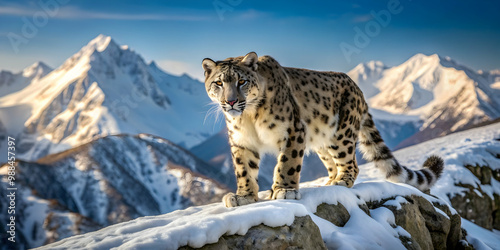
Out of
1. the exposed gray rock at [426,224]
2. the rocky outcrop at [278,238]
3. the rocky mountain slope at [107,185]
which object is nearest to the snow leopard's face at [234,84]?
the rocky outcrop at [278,238]

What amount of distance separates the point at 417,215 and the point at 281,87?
4.89 metres

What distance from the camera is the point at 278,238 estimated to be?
707 cm

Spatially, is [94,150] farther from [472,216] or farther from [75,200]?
[472,216]

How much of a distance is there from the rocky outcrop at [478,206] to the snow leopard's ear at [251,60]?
16.4 metres

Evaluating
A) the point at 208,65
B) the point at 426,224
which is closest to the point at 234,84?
the point at 208,65

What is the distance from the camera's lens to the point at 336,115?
11.1 metres

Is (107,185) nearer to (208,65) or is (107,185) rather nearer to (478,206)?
(478,206)

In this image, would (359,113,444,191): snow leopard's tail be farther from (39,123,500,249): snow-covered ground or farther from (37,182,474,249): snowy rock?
(37,182,474,249): snowy rock

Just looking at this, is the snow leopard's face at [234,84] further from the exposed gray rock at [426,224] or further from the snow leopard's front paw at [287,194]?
the exposed gray rock at [426,224]

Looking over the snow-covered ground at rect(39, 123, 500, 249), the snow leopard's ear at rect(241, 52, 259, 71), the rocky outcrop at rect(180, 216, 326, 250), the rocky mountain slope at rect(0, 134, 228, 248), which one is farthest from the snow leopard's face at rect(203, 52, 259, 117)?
the rocky mountain slope at rect(0, 134, 228, 248)

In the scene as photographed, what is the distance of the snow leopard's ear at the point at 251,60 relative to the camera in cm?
912

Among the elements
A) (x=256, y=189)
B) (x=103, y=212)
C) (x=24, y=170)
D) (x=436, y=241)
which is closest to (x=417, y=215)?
(x=436, y=241)

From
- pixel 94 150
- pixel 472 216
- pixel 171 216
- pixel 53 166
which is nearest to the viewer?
pixel 171 216

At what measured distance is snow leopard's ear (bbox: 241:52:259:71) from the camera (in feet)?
29.9
